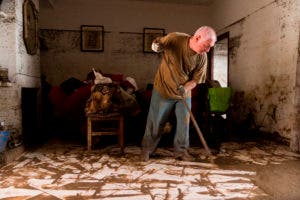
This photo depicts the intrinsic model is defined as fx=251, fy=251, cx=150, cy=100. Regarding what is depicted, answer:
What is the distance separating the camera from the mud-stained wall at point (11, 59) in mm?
3445

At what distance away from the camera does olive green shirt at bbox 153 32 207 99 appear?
313 cm

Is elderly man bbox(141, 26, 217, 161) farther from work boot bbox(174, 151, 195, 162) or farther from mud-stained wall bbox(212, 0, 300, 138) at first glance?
mud-stained wall bbox(212, 0, 300, 138)

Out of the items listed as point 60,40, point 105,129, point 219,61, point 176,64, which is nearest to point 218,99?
point 176,64

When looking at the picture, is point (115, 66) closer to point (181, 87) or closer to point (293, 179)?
point (181, 87)

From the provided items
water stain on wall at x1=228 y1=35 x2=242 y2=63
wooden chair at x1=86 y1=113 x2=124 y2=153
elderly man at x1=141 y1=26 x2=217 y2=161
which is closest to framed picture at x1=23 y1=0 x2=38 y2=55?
wooden chair at x1=86 y1=113 x2=124 y2=153

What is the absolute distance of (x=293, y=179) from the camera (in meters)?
2.67

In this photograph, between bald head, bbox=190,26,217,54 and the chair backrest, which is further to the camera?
the chair backrest

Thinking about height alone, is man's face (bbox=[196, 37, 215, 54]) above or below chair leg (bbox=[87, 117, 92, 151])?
→ above

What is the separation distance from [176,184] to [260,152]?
1.94 m

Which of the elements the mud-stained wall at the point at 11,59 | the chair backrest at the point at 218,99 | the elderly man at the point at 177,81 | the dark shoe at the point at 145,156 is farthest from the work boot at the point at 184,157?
the mud-stained wall at the point at 11,59

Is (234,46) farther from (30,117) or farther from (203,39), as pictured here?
(30,117)

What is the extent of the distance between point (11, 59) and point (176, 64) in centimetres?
232

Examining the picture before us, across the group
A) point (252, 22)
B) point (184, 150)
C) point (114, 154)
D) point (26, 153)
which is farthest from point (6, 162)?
point (252, 22)

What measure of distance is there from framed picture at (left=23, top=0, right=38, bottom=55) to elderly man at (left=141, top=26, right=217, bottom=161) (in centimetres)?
217
